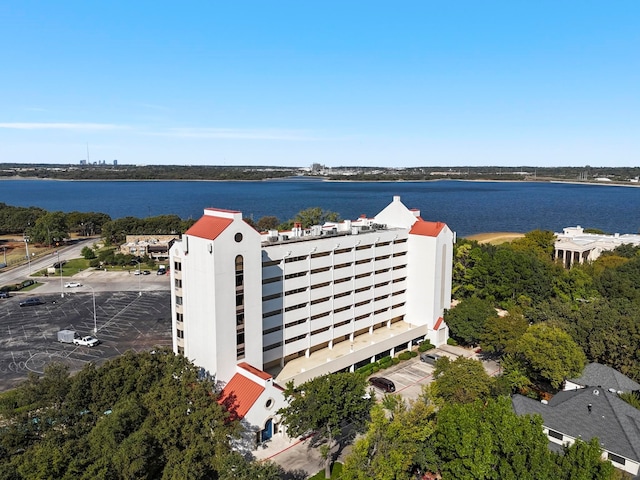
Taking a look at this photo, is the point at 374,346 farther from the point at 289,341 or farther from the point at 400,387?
the point at 289,341

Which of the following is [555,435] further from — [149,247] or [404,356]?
[149,247]

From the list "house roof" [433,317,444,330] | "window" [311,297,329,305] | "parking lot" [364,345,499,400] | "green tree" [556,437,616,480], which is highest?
"window" [311,297,329,305]

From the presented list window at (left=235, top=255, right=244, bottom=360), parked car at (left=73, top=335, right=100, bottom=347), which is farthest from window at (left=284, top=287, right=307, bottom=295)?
parked car at (left=73, top=335, right=100, bottom=347)

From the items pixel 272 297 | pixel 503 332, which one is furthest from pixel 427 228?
pixel 272 297

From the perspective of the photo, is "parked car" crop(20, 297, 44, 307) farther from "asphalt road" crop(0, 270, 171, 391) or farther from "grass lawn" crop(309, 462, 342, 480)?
"grass lawn" crop(309, 462, 342, 480)

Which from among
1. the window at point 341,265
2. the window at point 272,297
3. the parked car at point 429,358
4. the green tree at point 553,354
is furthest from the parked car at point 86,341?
the green tree at point 553,354

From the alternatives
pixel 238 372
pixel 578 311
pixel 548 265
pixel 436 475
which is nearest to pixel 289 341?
pixel 238 372
